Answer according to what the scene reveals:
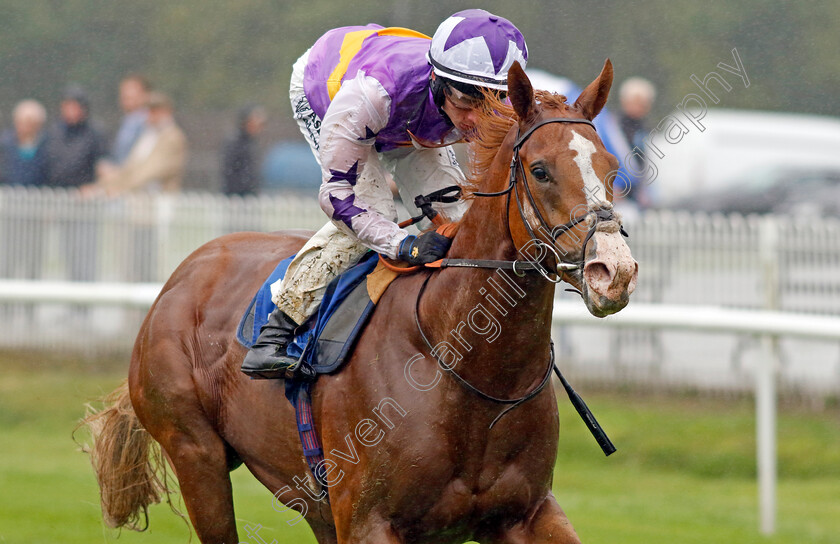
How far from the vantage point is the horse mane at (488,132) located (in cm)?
340

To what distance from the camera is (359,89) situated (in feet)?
12.1

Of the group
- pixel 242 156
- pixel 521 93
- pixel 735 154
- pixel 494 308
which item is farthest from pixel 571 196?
pixel 735 154

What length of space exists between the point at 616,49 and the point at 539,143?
12.2 m

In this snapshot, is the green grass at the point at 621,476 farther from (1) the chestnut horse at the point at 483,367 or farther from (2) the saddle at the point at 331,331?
(1) the chestnut horse at the point at 483,367

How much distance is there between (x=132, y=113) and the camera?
10.9 meters

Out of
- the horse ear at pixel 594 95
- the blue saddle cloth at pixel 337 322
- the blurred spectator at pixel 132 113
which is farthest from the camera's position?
the blurred spectator at pixel 132 113

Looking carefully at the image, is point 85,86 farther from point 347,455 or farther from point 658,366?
point 347,455

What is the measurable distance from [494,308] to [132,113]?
8.19m

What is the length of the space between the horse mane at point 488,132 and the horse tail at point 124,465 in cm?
217

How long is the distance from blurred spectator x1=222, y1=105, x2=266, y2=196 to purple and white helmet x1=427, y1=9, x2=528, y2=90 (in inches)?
290

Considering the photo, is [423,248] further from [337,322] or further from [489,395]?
[489,395]

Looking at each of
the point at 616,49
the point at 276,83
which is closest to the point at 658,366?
the point at 616,49

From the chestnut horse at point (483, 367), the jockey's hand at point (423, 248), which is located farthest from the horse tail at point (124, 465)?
the jockey's hand at point (423, 248)

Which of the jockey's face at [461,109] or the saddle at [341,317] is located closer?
the jockey's face at [461,109]
